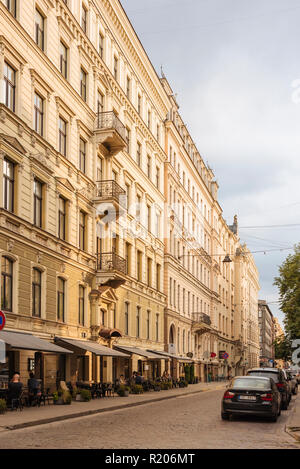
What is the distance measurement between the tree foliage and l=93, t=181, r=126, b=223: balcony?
1787 centimetres

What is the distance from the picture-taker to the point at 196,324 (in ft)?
205

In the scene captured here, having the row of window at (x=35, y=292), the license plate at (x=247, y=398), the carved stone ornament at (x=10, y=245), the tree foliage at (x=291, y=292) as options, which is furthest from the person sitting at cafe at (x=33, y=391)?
the tree foliage at (x=291, y=292)

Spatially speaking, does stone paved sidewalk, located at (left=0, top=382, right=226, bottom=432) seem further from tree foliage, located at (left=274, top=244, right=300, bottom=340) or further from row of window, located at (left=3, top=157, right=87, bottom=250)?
tree foliage, located at (left=274, top=244, right=300, bottom=340)

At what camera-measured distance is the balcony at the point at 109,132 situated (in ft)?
111

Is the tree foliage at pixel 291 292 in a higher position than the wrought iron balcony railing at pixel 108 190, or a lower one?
lower

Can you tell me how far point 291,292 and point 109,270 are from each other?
68.6 feet

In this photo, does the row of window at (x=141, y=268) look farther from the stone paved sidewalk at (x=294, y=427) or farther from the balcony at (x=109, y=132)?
the stone paved sidewalk at (x=294, y=427)

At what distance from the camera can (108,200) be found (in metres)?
33.2

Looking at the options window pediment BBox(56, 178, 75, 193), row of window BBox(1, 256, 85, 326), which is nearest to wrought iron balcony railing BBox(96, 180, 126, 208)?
window pediment BBox(56, 178, 75, 193)

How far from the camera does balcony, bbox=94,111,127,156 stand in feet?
111

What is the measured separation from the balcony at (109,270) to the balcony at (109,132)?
5.92 metres
